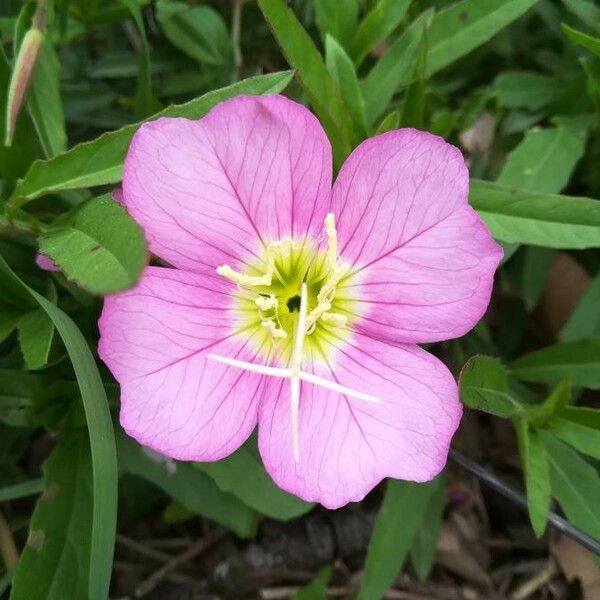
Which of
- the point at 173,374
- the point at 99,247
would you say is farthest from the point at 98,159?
the point at 173,374

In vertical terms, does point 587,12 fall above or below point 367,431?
above

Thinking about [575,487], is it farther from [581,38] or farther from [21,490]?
[21,490]

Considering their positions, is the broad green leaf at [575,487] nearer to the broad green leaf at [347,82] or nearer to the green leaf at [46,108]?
the broad green leaf at [347,82]

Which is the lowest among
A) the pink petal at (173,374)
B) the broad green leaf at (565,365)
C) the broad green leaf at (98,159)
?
the broad green leaf at (565,365)

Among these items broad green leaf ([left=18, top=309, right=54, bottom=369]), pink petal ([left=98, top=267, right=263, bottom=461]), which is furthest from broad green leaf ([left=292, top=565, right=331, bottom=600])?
broad green leaf ([left=18, top=309, right=54, bottom=369])

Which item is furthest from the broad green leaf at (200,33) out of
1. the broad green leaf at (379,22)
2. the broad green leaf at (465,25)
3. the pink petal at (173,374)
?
the pink petal at (173,374)
